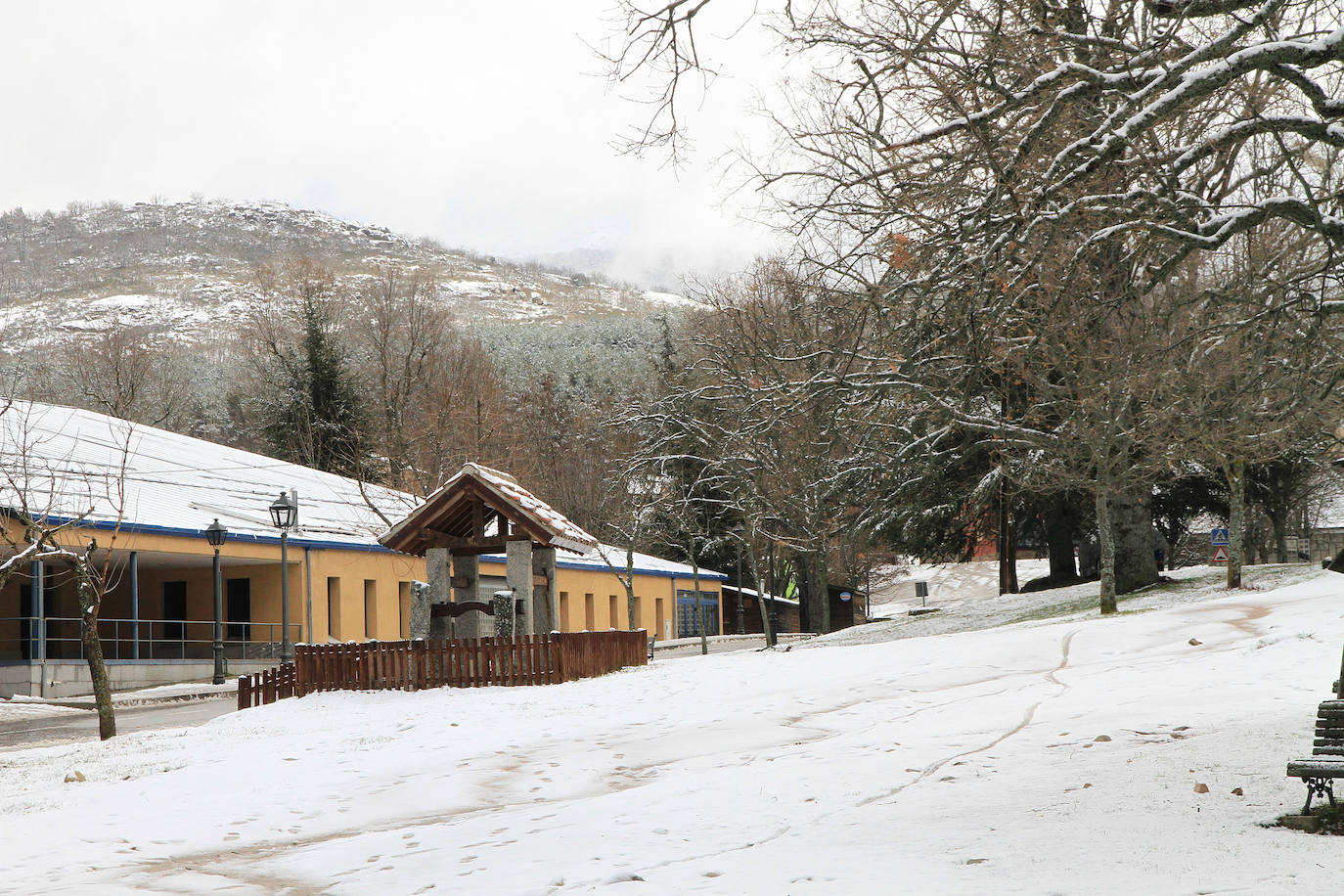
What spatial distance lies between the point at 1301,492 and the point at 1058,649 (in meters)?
32.8

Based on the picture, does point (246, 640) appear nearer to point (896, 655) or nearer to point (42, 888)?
point (896, 655)

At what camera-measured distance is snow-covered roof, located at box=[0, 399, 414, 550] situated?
1063 inches

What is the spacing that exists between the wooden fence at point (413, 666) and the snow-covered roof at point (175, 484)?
339 inches

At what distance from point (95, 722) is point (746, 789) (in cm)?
1611

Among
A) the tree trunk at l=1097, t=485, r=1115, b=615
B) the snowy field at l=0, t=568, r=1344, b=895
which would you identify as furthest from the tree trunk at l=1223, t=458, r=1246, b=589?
the snowy field at l=0, t=568, r=1344, b=895

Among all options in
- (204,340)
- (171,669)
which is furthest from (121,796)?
(204,340)

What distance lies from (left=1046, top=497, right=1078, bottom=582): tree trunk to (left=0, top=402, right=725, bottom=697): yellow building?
1522cm

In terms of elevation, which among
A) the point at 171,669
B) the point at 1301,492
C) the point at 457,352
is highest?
the point at 457,352

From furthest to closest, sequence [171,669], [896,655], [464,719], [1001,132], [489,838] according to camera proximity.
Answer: [171,669]
[896,655]
[464,719]
[1001,132]
[489,838]

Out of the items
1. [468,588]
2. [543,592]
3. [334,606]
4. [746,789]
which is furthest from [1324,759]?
[334,606]

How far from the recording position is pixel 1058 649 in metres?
16.8

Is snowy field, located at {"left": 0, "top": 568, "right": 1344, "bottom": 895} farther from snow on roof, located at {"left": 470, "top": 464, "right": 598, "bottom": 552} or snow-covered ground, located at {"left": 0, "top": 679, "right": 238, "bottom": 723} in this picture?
snow-covered ground, located at {"left": 0, "top": 679, "right": 238, "bottom": 723}

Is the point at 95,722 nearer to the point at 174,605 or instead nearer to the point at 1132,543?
the point at 174,605

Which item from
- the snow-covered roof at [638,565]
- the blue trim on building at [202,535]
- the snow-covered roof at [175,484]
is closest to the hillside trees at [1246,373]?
the blue trim on building at [202,535]
